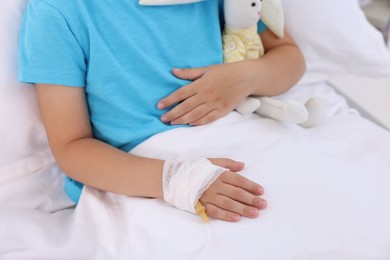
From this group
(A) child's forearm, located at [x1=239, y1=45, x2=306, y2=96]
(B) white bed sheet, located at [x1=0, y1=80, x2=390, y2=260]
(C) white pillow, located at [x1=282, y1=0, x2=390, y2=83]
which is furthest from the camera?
(C) white pillow, located at [x1=282, y1=0, x2=390, y2=83]

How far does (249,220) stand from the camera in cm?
69

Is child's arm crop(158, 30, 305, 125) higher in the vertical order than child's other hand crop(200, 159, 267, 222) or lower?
higher

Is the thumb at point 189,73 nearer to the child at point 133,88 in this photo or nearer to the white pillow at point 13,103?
the child at point 133,88

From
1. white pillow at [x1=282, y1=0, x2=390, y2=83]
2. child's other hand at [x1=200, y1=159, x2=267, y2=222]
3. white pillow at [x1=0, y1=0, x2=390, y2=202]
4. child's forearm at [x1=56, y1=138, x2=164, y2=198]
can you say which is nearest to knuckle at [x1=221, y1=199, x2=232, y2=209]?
child's other hand at [x1=200, y1=159, x2=267, y2=222]

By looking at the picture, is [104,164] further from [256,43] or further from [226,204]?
[256,43]

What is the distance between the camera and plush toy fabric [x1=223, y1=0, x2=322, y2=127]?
839 mm

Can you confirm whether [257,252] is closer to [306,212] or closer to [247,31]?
[306,212]

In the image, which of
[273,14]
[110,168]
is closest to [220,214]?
[110,168]

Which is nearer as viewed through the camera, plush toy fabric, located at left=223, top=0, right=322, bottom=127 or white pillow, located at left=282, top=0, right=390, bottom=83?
plush toy fabric, located at left=223, top=0, right=322, bottom=127

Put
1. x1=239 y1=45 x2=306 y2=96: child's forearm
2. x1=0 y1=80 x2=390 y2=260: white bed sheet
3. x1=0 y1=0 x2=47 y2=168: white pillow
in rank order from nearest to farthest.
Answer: x1=0 y1=80 x2=390 y2=260: white bed sheet → x1=0 y1=0 x2=47 y2=168: white pillow → x1=239 y1=45 x2=306 y2=96: child's forearm

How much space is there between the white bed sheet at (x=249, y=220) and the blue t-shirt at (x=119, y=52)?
0.07m

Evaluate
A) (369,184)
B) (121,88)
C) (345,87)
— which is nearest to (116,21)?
(121,88)

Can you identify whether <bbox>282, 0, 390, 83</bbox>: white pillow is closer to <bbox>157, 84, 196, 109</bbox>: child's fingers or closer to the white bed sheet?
the white bed sheet

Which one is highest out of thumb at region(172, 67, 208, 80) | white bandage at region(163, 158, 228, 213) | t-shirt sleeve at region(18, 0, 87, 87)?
t-shirt sleeve at region(18, 0, 87, 87)
